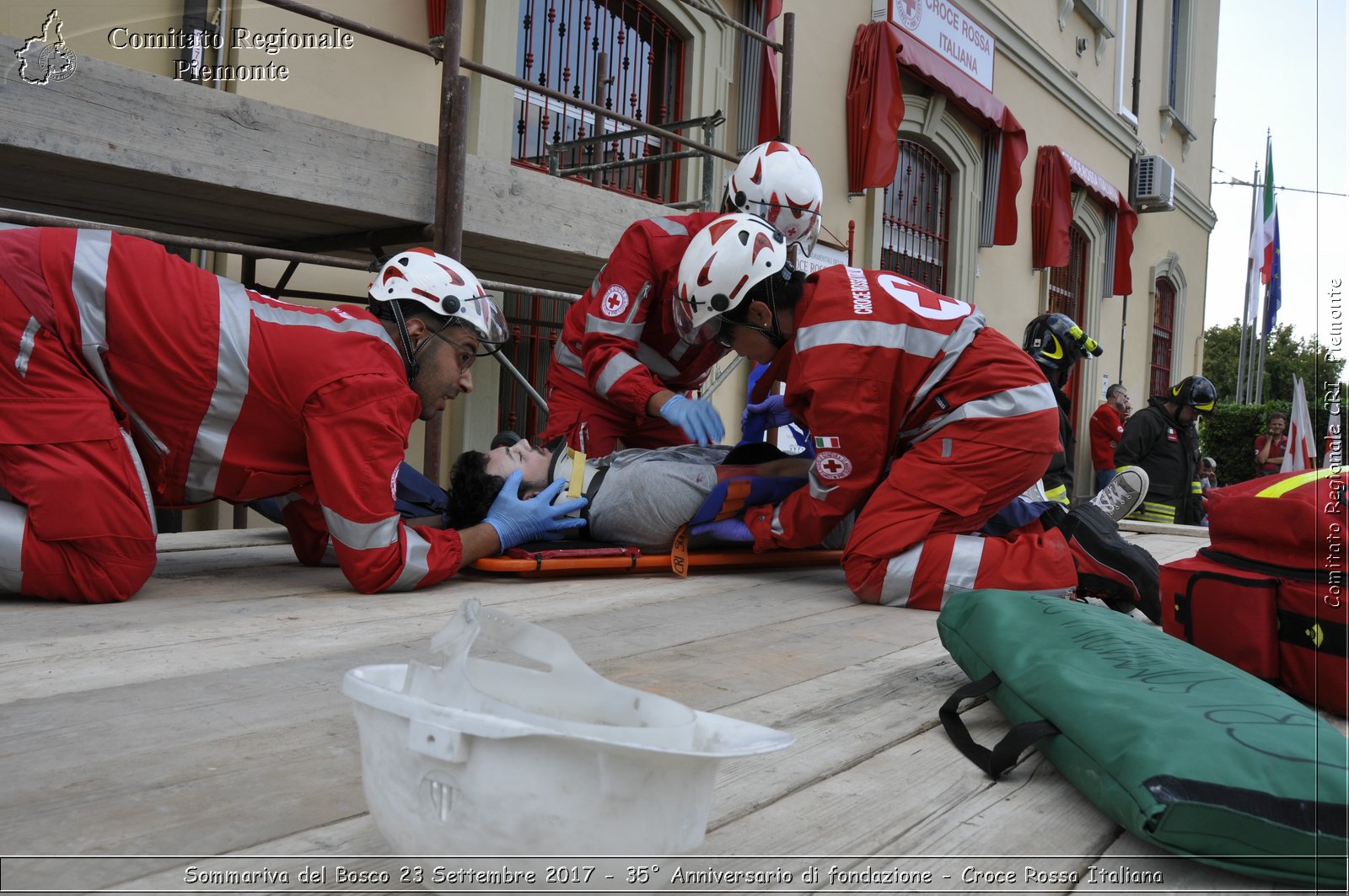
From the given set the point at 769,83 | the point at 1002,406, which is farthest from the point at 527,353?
the point at 1002,406

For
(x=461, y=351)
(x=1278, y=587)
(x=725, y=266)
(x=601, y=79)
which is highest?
(x=601, y=79)

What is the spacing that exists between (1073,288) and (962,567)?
12499 mm

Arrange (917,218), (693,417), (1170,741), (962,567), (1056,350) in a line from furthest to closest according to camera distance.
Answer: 1. (917,218)
2. (1056,350)
3. (693,417)
4. (962,567)
5. (1170,741)

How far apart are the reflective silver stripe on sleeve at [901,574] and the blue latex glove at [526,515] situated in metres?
1.03

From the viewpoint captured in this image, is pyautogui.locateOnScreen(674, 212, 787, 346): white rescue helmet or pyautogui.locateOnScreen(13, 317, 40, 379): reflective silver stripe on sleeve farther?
pyautogui.locateOnScreen(674, 212, 787, 346): white rescue helmet

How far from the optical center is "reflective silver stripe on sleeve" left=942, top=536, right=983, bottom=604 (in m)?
2.86

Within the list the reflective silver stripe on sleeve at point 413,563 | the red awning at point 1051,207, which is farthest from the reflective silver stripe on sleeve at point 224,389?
the red awning at point 1051,207

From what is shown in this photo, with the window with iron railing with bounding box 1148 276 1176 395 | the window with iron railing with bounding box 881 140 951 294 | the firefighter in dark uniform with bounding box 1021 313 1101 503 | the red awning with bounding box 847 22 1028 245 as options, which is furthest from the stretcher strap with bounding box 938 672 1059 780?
the window with iron railing with bounding box 1148 276 1176 395

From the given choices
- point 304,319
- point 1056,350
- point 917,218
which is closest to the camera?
point 304,319

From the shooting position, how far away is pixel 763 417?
3961 mm

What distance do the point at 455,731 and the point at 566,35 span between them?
647 centimetres

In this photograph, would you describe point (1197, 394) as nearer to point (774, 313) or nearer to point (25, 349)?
point (774, 313)

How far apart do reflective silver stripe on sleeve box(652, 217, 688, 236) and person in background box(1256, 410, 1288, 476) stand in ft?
28.9

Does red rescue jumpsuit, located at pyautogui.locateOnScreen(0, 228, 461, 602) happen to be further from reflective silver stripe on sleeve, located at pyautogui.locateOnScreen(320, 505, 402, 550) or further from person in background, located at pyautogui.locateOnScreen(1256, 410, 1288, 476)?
person in background, located at pyautogui.locateOnScreen(1256, 410, 1288, 476)
